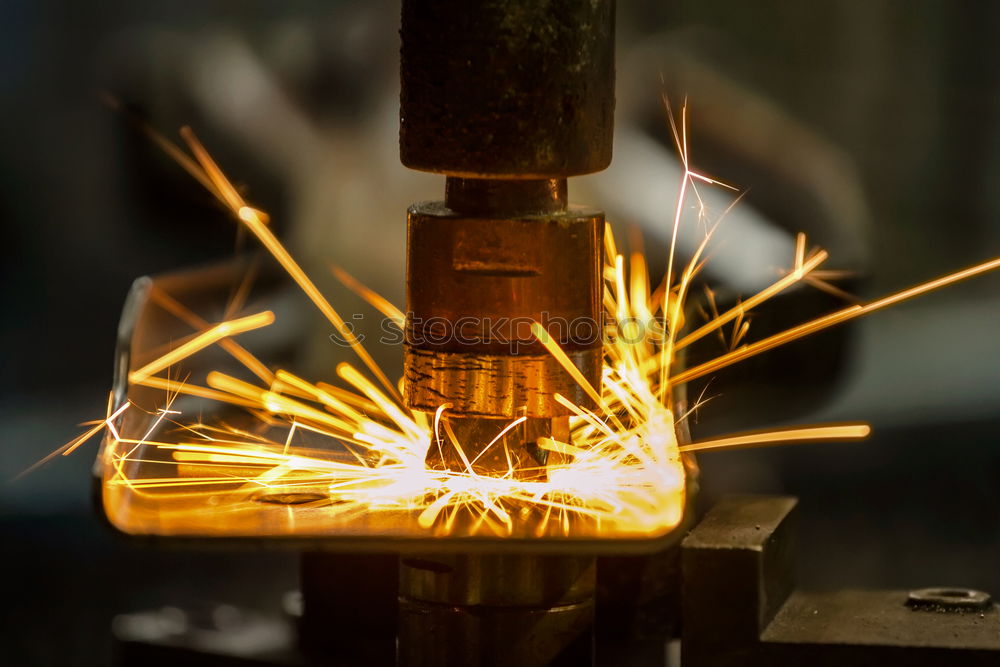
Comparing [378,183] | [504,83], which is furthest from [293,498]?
[378,183]

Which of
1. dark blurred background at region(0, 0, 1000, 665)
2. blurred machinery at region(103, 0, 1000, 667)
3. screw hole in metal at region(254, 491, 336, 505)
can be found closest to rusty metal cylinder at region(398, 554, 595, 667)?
blurred machinery at region(103, 0, 1000, 667)

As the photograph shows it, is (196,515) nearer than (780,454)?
Yes

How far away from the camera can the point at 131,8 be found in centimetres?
227

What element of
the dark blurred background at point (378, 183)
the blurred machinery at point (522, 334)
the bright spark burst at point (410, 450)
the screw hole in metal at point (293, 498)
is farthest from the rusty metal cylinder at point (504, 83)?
the dark blurred background at point (378, 183)

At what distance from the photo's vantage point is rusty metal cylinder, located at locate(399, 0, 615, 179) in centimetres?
138

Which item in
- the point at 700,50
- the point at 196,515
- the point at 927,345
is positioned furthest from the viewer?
the point at 927,345

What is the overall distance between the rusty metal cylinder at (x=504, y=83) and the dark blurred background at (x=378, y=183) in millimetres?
679

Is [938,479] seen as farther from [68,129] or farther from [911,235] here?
[68,129]

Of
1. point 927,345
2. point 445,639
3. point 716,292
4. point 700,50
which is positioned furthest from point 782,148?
point 445,639

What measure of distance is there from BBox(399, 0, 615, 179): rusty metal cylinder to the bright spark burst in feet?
0.65

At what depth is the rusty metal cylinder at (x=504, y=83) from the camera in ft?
4.52

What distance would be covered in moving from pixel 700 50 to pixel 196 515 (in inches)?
47.8

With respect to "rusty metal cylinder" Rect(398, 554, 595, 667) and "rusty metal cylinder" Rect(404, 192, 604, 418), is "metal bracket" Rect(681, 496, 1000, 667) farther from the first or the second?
"rusty metal cylinder" Rect(404, 192, 604, 418)

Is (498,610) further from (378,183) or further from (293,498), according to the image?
(378,183)
